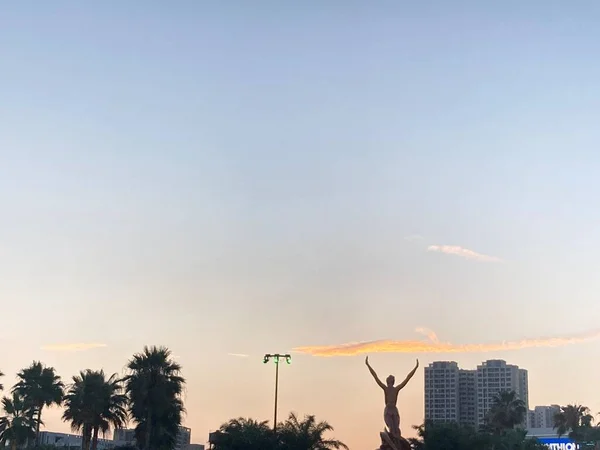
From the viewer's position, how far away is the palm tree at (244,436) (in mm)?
66938

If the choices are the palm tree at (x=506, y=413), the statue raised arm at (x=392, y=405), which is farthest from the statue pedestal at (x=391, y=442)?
the palm tree at (x=506, y=413)

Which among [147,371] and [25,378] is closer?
[147,371]

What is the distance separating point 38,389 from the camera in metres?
71.9

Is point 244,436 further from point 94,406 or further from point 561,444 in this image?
point 561,444

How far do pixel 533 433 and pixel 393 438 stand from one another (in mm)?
118875

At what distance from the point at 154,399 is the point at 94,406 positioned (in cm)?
618

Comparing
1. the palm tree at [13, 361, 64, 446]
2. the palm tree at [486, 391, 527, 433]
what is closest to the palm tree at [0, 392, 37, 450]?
the palm tree at [13, 361, 64, 446]

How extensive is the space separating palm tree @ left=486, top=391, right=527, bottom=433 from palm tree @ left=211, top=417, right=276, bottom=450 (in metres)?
45.7

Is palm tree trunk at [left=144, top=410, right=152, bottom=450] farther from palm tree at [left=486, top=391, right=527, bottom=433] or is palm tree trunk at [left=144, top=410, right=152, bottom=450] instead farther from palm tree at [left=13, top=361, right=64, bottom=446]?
palm tree at [left=486, top=391, right=527, bottom=433]

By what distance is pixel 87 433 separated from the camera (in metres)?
64.7

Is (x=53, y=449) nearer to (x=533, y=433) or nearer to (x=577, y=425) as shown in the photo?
(x=577, y=425)

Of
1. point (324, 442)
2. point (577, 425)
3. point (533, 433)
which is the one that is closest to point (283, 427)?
point (324, 442)

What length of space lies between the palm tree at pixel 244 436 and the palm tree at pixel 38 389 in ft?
48.0

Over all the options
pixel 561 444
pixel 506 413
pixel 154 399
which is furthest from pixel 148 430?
pixel 561 444
